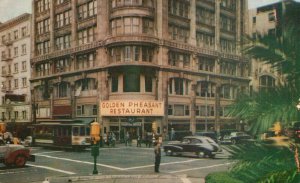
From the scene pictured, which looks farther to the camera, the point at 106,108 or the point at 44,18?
the point at 106,108

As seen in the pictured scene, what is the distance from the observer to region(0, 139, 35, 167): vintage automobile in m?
15.6

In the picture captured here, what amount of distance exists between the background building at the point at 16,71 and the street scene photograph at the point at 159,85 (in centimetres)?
7

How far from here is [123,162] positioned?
16625mm

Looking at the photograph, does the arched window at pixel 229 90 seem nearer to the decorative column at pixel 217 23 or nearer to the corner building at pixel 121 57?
the decorative column at pixel 217 23

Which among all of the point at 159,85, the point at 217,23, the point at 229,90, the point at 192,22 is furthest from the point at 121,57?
the point at 229,90

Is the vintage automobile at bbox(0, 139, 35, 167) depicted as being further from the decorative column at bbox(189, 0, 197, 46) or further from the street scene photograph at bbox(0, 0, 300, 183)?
the decorative column at bbox(189, 0, 197, 46)

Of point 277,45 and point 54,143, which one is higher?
point 277,45

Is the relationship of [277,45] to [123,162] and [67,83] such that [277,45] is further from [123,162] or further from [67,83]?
[123,162]

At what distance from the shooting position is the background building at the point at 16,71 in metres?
11.0

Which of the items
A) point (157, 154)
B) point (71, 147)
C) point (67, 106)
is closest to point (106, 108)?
point (67, 106)

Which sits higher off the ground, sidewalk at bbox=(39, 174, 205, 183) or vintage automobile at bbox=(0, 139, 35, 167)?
vintage automobile at bbox=(0, 139, 35, 167)

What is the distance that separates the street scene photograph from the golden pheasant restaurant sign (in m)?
0.05

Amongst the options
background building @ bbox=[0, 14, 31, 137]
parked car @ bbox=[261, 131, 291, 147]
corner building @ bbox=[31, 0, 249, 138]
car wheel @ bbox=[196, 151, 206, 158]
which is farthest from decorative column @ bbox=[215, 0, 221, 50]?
car wheel @ bbox=[196, 151, 206, 158]

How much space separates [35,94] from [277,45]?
34.3 feet
